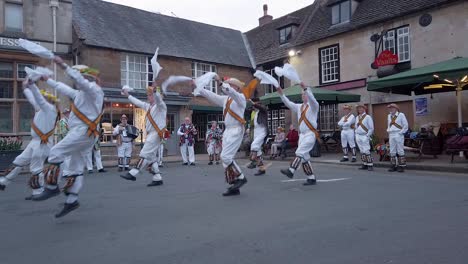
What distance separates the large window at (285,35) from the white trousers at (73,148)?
2002 cm

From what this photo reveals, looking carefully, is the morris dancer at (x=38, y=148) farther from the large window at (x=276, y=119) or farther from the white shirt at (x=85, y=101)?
the large window at (x=276, y=119)

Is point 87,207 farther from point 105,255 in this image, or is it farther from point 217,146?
point 217,146

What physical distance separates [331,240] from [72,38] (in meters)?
17.7

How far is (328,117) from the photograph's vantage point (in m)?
21.3

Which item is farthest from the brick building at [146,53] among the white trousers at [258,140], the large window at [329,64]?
the white trousers at [258,140]

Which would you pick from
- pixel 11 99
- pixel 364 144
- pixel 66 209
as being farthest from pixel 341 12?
pixel 66 209

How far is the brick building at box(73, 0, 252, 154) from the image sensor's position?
1900 centimetres

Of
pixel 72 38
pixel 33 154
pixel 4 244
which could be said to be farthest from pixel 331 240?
pixel 72 38

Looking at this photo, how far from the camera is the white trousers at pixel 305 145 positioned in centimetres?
860

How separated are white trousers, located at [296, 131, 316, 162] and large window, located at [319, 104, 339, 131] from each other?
12.5 meters

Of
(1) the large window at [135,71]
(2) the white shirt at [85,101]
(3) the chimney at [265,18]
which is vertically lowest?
(2) the white shirt at [85,101]

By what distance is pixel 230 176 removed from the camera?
7371mm

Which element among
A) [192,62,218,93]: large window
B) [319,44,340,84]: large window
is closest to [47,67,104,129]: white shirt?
[319,44,340,84]: large window

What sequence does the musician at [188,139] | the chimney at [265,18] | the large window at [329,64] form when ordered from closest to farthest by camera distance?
the musician at [188,139], the large window at [329,64], the chimney at [265,18]
